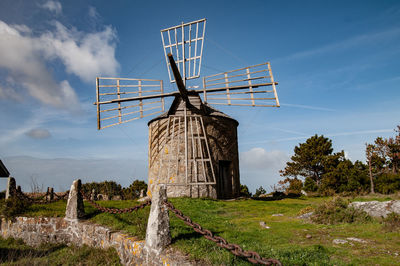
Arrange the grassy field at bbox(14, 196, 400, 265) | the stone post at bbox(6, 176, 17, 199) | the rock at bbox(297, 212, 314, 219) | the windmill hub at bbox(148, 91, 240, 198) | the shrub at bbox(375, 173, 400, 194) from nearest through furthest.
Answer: the grassy field at bbox(14, 196, 400, 265) < the rock at bbox(297, 212, 314, 219) < the stone post at bbox(6, 176, 17, 199) < the windmill hub at bbox(148, 91, 240, 198) < the shrub at bbox(375, 173, 400, 194)

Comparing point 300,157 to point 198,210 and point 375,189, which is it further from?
point 198,210

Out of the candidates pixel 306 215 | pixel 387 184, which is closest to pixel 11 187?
pixel 306 215

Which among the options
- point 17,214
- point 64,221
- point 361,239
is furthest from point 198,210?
point 17,214

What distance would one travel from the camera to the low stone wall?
15.9 feet

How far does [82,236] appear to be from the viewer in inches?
308

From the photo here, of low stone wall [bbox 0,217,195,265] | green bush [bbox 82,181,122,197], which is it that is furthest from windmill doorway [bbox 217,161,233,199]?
green bush [bbox 82,181,122,197]

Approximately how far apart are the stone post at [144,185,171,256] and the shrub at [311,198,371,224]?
5.19 meters

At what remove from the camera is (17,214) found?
981cm

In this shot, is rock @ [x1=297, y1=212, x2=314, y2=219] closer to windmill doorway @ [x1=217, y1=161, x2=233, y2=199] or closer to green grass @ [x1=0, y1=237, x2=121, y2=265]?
green grass @ [x1=0, y1=237, x2=121, y2=265]

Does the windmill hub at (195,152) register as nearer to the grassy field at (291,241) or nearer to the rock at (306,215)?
the grassy field at (291,241)

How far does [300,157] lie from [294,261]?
2535 centimetres

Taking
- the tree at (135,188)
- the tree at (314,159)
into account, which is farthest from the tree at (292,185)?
the tree at (135,188)

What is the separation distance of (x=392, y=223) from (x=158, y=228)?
587cm

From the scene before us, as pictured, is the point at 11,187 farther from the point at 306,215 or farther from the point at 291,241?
the point at 306,215
